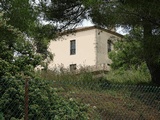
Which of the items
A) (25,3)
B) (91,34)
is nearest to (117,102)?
(25,3)

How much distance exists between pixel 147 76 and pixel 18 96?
10357mm

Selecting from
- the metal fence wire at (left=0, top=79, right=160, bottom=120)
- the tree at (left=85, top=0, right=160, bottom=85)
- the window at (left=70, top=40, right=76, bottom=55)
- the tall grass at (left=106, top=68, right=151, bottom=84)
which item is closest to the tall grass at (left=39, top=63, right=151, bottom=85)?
the tall grass at (left=106, top=68, right=151, bottom=84)

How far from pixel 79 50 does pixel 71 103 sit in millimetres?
28588

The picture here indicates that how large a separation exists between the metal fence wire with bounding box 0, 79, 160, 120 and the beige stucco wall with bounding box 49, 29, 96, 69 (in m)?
23.5

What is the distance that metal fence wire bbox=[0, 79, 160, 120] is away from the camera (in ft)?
21.6

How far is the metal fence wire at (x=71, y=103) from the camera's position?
6574mm

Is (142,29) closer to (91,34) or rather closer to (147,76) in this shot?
(147,76)

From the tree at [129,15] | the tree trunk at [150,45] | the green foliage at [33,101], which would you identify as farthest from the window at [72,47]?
the green foliage at [33,101]

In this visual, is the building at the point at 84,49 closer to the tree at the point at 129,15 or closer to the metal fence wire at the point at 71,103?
the tree at the point at 129,15

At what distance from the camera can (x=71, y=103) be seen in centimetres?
803

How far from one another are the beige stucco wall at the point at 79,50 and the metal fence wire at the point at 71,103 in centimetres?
2352

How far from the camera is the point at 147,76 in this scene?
16.2 m

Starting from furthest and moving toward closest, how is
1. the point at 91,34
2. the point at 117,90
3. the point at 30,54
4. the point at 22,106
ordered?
1. the point at 91,34
2. the point at 117,90
3. the point at 30,54
4. the point at 22,106

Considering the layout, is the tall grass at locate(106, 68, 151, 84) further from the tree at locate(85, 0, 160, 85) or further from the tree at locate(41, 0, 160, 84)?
the tree at locate(85, 0, 160, 85)
